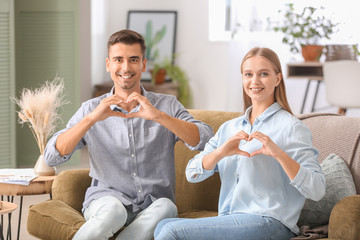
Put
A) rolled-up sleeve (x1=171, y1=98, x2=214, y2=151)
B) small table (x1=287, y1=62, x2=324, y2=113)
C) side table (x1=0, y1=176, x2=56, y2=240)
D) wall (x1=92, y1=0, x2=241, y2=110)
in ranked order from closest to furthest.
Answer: rolled-up sleeve (x1=171, y1=98, x2=214, y2=151) → side table (x1=0, y1=176, x2=56, y2=240) → small table (x1=287, y1=62, x2=324, y2=113) → wall (x1=92, y1=0, x2=241, y2=110)

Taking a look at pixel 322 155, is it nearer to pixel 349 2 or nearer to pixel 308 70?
pixel 308 70

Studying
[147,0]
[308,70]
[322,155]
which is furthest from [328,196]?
[147,0]

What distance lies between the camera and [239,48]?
686cm

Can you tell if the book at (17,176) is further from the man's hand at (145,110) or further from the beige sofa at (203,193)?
the man's hand at (145,110)

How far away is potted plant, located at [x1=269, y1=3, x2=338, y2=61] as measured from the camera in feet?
21.7

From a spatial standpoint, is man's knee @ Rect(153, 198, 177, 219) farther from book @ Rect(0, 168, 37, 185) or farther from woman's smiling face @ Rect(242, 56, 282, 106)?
book @ Rect(0, 168, 37, 185)

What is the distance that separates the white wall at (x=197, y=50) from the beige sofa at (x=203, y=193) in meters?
3.96

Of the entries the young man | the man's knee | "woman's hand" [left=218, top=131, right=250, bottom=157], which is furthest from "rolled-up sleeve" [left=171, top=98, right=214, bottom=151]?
"woman's hand" [left=218, top=131, right=250, bottom=157]

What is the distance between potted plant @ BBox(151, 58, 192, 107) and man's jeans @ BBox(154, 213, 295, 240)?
4.57 meters

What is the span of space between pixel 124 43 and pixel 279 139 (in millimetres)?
762

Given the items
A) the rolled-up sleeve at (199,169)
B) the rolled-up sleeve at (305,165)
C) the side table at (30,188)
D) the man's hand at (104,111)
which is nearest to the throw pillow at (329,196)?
the rolled-up sleeve at (305,165)

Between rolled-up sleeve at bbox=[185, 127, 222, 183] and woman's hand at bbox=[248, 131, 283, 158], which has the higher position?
woman's hand at bbox=[248, 131, 283, 158]

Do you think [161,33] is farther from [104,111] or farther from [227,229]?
[227,229]

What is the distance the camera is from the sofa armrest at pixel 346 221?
6.64ft
